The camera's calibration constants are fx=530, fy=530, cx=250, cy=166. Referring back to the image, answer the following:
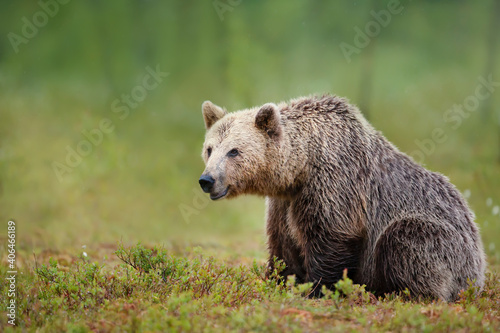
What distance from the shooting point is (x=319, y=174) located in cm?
686

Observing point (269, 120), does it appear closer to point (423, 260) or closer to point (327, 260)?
point (327, 260)

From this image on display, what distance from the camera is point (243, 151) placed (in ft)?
21.9

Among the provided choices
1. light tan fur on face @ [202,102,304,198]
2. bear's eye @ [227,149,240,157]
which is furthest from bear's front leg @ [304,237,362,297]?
bear's eye @ [227,149,240,157]

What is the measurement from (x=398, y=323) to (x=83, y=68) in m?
15.2

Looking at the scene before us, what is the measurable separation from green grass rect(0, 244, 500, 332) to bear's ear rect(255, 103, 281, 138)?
1.78 metres

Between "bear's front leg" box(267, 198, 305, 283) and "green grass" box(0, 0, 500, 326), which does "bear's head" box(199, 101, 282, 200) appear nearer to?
"bear's front leg" box(267, 198, 305, 283)

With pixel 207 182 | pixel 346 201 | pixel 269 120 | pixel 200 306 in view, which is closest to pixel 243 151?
pixel 269 120

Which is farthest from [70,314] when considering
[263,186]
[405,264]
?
[405,264]

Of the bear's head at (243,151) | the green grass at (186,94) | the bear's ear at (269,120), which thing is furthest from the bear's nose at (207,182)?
the green grass at (186,94)

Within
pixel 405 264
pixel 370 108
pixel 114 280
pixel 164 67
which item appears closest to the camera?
pixel 114 280

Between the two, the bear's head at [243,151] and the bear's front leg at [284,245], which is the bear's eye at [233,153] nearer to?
the bear's head at [243,151]

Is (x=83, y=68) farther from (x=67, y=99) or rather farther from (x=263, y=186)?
(x=263, y=186)

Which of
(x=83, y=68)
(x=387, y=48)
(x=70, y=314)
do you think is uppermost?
(x=387, y=48)

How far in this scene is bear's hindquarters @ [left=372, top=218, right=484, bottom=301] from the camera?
658cm
